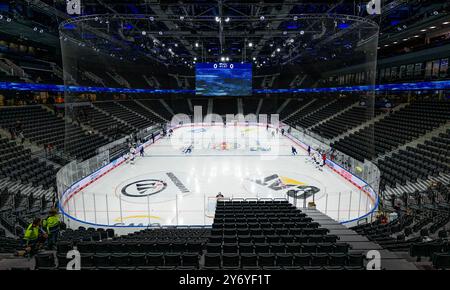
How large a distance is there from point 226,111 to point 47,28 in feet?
103

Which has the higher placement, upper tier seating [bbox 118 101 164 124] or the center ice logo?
upper tier seating [bbox 118 101 164 124]

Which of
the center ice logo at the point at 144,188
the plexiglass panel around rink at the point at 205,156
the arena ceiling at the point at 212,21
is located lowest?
the center ice logo at the point at 144,188

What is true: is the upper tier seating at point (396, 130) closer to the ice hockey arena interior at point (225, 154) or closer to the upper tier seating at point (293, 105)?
the ice hockey arena interior at point (225, 154)

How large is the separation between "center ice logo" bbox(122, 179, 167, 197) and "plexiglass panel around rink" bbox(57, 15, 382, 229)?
0.05 meters

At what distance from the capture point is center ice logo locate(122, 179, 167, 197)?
13846 millimetres

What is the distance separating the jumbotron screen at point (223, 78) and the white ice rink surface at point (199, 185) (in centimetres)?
573

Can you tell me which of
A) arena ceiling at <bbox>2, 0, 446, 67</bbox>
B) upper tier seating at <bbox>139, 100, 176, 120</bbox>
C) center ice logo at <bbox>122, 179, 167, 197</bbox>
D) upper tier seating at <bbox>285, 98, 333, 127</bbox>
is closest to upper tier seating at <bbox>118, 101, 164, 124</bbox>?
upper tier seating at <bbox>139, 100, 176, 120</bbox>

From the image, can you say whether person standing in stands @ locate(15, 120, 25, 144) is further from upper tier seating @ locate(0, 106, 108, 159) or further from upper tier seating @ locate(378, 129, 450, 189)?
upper tier seating @ locate(378, 129, 450, 189)

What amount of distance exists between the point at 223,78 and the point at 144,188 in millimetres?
14596

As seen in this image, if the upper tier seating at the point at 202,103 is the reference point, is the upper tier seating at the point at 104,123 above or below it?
below

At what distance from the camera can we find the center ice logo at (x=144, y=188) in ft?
45.4

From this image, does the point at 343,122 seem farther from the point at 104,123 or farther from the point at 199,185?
the point at 104,123

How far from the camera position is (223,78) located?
25.7 metres

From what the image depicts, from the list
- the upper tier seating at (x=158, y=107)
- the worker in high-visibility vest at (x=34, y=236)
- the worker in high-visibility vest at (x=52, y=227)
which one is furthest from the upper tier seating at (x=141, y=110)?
the worker in high-visibility vest at (x=34, y=236)
